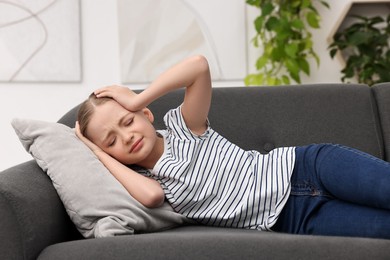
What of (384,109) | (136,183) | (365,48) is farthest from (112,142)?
(365,48)

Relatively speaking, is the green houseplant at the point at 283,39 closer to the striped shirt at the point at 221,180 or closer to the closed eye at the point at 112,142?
the striped shirt at the point at 221,180

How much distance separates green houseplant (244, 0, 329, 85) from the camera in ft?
10.8

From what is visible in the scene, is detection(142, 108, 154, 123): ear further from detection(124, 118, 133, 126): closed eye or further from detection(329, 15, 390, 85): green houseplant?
detection(329, 15, 390, 85): green houseplant

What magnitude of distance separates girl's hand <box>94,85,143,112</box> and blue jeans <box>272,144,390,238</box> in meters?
0.50

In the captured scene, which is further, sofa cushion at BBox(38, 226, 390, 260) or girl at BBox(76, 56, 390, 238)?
girl at BBox(76, 56, 390, 238)

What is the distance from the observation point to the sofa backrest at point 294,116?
199 centimetres

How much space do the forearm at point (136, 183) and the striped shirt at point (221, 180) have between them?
0.21 ft

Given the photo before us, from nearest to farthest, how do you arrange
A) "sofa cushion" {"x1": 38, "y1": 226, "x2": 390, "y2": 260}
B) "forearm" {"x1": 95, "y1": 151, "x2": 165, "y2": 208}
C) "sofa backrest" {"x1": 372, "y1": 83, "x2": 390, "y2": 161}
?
1. "sofa cushion" {"x1": 38, "y1": 226, "x2": 390, "y2": 260}
2. "forearm" {"x1": 95, "y1": 151, "x2": 165, "y2": 208}
3. "sofa backrest" {"x1": 372, "y1": 83, "x2": 390, "y2": 161}

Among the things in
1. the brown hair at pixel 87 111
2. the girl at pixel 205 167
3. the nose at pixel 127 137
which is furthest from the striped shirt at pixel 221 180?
the brown hair at pixel 87 111

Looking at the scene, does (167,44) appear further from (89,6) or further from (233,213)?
(233,213)

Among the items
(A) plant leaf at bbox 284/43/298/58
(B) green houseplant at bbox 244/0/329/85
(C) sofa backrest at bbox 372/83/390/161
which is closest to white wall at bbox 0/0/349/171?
(B) green houseplant at bbox 244/0/329/85

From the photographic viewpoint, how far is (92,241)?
141 cm

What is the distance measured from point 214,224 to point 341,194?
37 centimetres

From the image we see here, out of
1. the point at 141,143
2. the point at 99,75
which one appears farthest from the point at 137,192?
the point at 99,75
